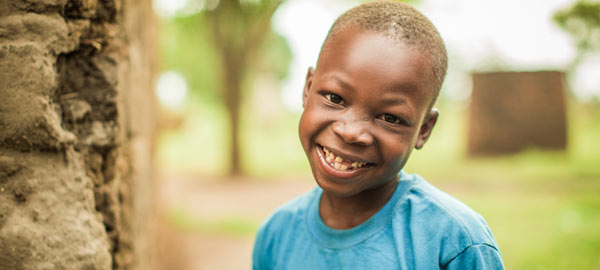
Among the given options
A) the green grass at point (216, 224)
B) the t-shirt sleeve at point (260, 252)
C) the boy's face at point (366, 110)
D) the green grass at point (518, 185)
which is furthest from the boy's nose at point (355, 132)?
the green grass at point (216, 224)

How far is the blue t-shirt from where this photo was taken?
117cm

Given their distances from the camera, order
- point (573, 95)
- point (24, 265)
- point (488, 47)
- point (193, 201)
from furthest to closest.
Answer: point (573, 95), point (488, 47), point (193, 201), point (24, 265)

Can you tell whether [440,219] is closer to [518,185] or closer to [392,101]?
[392,101]

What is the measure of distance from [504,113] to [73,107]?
8.61 metres

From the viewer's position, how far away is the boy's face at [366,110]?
1.18 metres

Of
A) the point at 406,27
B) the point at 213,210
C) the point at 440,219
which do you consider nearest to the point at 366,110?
the point at 406,27

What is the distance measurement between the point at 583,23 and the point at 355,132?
548 cm

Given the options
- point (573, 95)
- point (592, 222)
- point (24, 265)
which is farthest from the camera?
point (573, 95)

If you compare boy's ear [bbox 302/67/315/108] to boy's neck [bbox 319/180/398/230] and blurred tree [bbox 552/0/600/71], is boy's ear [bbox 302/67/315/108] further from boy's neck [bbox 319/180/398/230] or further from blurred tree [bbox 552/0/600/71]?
blurred tree [bbox 552/0/600/71]

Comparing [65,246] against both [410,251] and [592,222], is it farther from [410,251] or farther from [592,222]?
[592,222]

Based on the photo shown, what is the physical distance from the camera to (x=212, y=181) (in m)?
9.12

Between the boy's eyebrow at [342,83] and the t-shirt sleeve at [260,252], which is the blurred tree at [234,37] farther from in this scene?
the boy's eyebrow at [342,83]

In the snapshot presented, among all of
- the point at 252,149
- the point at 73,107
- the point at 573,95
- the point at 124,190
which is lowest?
the point at 252,149

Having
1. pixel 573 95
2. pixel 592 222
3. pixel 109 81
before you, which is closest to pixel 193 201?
pixel 592 222
